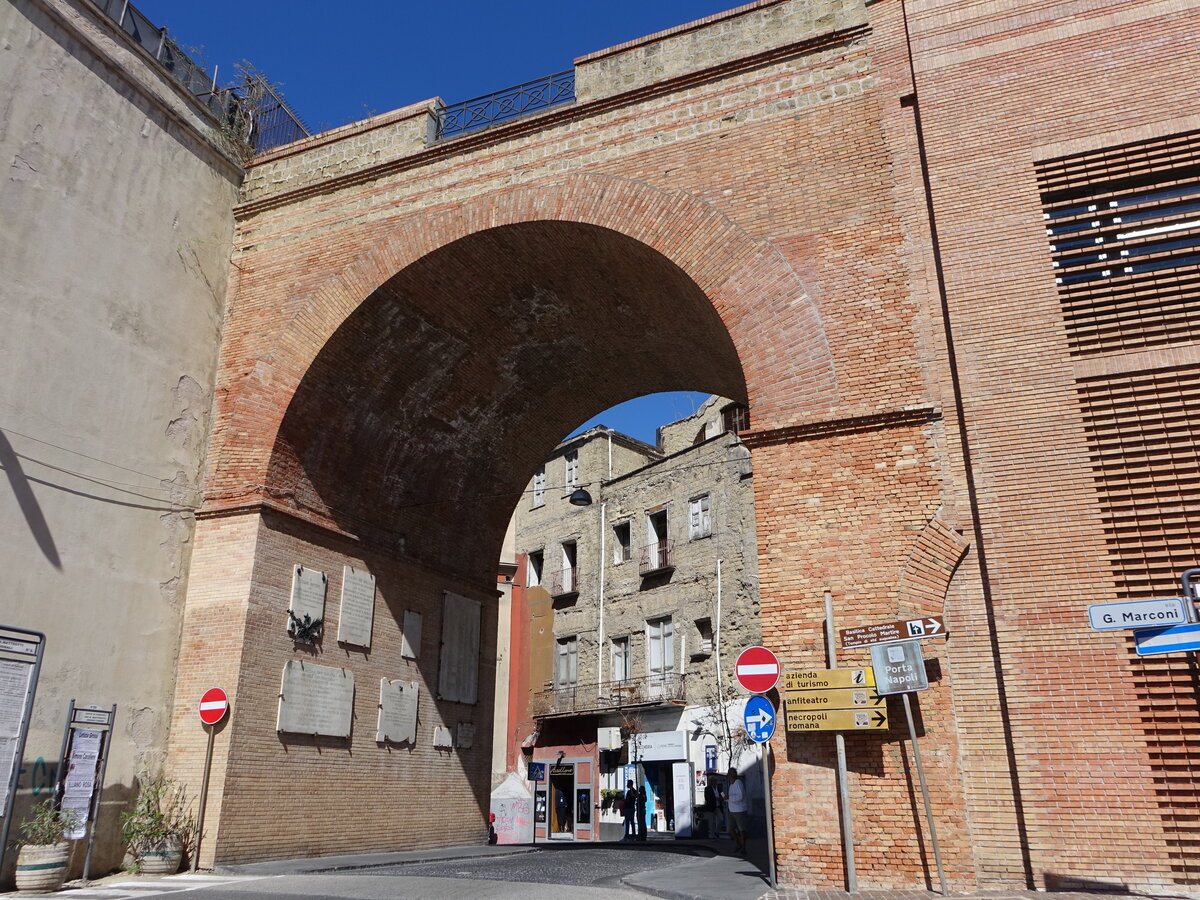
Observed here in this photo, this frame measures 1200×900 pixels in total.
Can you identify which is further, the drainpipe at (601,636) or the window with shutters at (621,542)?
the window with shutters at (621,542)

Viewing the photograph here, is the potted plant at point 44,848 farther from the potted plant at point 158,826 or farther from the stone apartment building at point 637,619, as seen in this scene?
the stone apartment building at point 637,619

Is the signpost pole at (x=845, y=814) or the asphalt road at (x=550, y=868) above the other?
the signpost pole at (x=845, y=814)

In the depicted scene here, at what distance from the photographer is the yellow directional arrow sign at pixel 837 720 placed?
8172 mm

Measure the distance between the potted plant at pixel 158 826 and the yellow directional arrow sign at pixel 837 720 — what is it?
22.0ft

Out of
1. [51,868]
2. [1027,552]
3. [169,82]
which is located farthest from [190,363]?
[1027,552]

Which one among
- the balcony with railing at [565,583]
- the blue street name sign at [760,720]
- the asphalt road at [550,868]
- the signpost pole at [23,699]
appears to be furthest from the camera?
the balcony with railing at [565,583]

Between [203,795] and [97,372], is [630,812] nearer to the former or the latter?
[203,795]

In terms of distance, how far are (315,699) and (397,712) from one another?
163 cm

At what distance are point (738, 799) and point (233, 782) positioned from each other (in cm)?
751

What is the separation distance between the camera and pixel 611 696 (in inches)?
997

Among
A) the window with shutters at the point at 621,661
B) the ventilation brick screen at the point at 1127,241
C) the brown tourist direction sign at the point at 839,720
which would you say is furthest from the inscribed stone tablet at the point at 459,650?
the window with shutters at the point at 621,661

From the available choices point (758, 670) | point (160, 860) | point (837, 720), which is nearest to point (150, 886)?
point (160, 860)

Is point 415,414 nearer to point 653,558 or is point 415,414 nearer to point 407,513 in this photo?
point 407,513

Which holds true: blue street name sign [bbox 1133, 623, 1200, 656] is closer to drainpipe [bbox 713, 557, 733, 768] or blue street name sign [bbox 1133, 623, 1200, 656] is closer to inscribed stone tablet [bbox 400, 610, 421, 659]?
inscribed stone tablet [bbox 400, 610, 421, 659]
